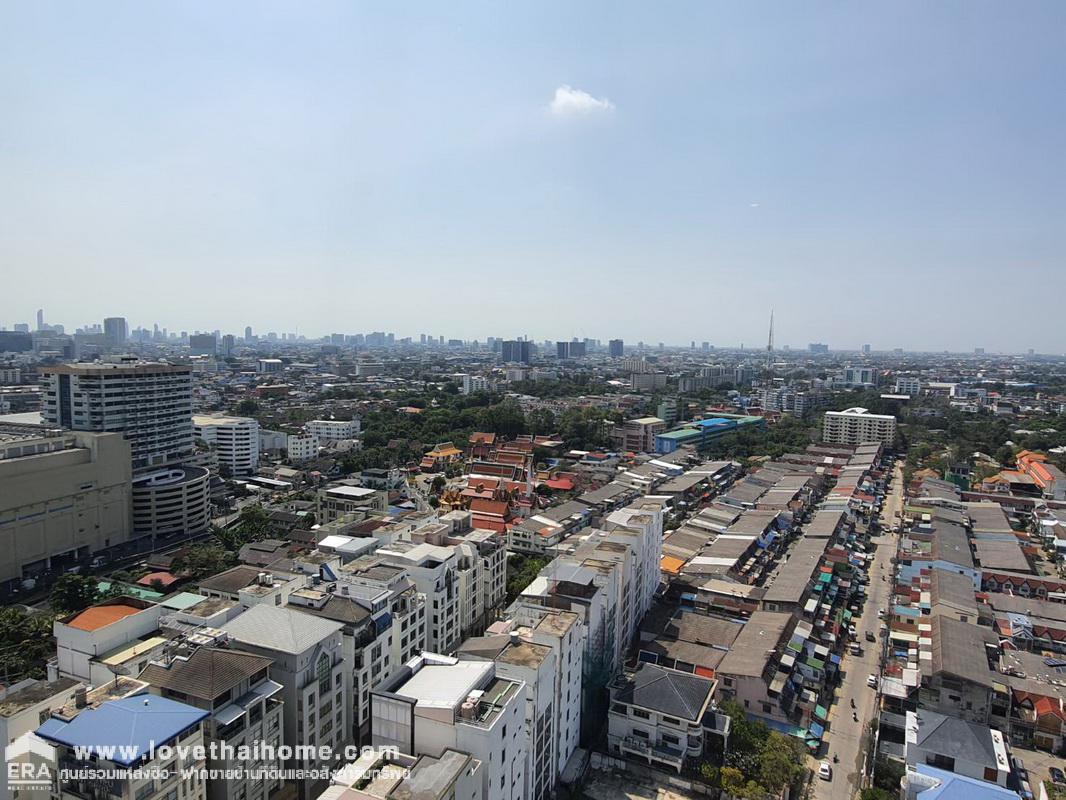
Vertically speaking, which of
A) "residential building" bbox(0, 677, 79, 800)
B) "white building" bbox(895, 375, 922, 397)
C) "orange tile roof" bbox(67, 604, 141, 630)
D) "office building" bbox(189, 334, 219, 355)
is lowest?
"residential building" bbox(0, 677, 79, 800)

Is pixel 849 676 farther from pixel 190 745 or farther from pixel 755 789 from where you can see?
pixel 190 745

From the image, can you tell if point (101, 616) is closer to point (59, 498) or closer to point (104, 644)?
point (104, 644)

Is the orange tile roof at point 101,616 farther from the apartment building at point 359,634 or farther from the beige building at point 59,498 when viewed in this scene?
the beige building at point 59,498

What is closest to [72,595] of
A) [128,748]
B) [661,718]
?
[128,748]

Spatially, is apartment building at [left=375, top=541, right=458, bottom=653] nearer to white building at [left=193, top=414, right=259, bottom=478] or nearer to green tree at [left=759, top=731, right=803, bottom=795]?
green tree at [left=759, top=731, right=803, bottom=795]

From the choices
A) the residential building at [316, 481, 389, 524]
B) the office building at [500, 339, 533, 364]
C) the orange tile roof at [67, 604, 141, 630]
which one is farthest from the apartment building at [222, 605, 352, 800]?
the office building at [500, 339, 533, 364]

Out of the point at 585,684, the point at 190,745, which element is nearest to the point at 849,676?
the point at 585,684

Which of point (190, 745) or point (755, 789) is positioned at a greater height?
point (190, 745)
